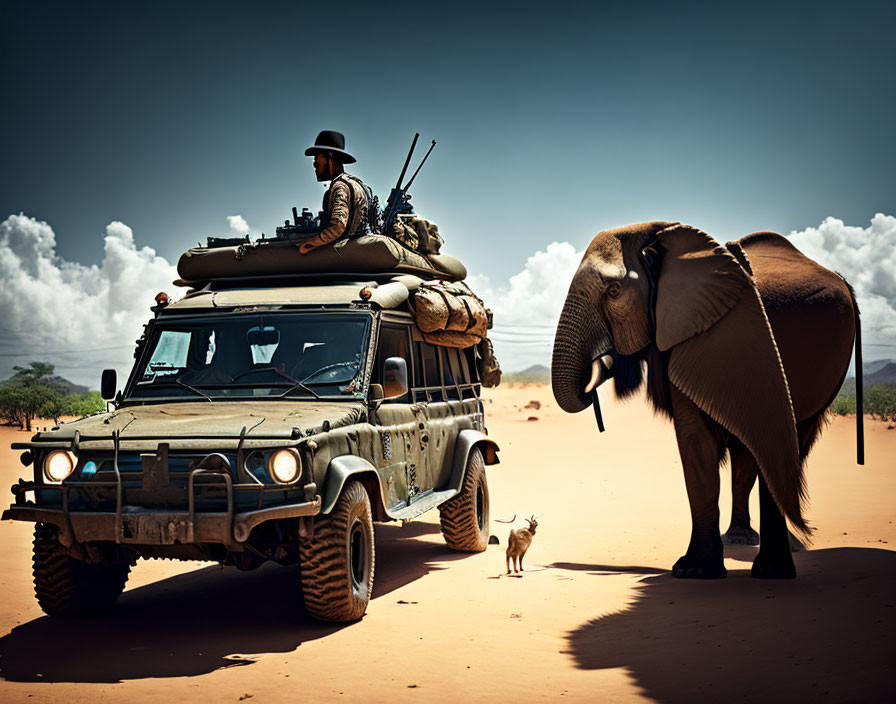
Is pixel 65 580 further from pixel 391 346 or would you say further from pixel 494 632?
pixel 391 346

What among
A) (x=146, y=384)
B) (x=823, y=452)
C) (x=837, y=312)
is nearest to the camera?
(x=146, y=384)

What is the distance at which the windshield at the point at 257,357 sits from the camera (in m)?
7.89

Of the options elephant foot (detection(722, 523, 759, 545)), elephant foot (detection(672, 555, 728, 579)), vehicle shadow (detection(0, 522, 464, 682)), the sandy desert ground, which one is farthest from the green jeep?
elephant foot (detection(722, 523, 759, 545))

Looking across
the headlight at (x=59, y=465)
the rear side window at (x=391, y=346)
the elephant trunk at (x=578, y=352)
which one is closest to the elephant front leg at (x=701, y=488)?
the elephant trunk at (x=578, y=352)

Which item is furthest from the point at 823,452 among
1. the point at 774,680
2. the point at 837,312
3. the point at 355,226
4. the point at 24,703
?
the point at 24,703

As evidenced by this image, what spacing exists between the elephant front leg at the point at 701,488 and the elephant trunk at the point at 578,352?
88cm

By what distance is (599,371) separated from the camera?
923cm

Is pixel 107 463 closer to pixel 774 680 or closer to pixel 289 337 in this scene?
pixel 289 337

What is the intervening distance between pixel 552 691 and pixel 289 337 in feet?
13.2

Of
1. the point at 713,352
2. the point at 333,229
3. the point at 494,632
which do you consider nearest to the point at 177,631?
the point at 494,632

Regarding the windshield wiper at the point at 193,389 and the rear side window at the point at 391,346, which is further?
the rear side window at the point at 391,346

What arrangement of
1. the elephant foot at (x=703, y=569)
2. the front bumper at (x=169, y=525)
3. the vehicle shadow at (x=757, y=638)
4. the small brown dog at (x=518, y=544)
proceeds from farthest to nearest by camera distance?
the small brown dog at (x=518, y=544), the elephant foot at (x=703, y=569), the front bumper at (x=169, y=525), the vehicle shadow at (x=757, y=638)

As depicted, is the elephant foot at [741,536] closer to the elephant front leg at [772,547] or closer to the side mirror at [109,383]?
the elephant front leg at [772,547]

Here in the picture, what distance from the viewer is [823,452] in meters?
24.3
